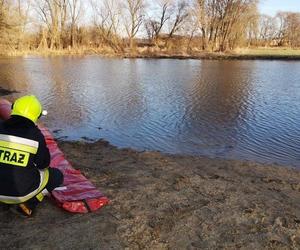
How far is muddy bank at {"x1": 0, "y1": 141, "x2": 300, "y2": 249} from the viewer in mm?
4066

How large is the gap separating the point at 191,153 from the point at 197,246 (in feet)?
16.7

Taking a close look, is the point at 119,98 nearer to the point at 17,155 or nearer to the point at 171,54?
the point at 17,155

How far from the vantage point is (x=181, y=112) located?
1398 centimetres

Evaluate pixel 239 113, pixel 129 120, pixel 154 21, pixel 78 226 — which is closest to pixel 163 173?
pixel 78 226

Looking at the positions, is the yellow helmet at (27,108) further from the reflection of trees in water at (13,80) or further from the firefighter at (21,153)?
the reflection of trees in water at (13,80)

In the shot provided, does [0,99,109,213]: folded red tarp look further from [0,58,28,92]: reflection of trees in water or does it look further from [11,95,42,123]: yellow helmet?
[0,58,28,92]: reflection of trees in water

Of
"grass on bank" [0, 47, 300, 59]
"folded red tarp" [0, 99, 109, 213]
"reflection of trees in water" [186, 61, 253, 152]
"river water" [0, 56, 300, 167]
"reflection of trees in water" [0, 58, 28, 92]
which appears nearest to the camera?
"folded red tarp" [0, 99, 109, 213]

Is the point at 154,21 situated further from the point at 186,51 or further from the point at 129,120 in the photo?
the point at 129,120

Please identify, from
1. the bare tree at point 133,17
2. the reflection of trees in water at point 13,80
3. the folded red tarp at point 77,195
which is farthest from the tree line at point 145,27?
the folded red tarp at point 77,195

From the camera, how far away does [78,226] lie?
170 inches

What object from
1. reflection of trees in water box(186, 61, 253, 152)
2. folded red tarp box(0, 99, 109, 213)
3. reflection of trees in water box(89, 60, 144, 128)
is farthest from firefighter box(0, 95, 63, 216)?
reflection of trees in water box(89, 60, 144, 128)

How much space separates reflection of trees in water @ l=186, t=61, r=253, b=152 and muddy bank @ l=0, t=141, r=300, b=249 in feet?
13.4

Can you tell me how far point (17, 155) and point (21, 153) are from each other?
0.05m

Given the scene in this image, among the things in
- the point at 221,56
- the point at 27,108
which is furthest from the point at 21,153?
the point at 221,56
